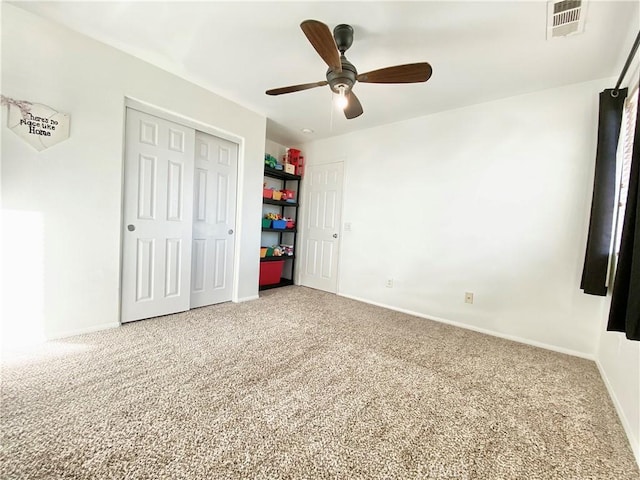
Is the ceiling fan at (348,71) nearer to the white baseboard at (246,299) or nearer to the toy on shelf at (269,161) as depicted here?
the toy on shelf at (269,161)

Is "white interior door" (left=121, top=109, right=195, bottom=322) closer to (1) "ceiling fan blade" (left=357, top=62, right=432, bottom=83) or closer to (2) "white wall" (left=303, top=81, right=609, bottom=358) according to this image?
(1) "ceiling fan blade" (left=357, top=62, right=432, bottom=83)

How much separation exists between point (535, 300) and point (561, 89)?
195 centimetres

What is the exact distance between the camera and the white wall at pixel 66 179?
190cm

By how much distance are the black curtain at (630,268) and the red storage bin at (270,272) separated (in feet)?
11.7

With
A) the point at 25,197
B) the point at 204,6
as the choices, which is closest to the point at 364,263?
the point at 204,6

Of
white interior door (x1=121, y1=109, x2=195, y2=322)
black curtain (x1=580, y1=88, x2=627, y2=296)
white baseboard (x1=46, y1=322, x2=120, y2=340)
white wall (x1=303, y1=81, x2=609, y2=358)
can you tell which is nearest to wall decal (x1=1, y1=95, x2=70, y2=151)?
white interior door (x1=121, y1=109, x2=195, y2=322)

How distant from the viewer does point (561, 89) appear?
2.43m

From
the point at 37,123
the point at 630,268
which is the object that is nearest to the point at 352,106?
the point at 630,268

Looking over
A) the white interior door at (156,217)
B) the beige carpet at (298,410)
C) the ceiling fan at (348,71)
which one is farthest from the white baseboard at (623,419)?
the white interior door at (156,217)

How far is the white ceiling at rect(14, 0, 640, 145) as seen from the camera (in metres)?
1.70

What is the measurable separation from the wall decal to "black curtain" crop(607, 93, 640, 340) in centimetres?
361

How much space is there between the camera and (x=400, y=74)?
71.5 inches

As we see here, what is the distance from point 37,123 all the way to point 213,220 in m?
1.59

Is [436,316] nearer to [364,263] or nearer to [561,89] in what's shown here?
[364,263]
